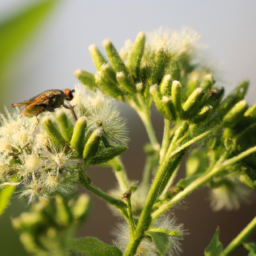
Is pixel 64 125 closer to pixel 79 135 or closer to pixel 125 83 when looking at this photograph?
pixel 79 135

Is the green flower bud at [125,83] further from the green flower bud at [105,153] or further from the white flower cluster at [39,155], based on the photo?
the green flower bud at [105,153]

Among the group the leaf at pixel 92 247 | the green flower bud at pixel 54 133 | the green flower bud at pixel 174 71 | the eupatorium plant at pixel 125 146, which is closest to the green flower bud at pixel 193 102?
the eupatorium plant at pixel 125 146

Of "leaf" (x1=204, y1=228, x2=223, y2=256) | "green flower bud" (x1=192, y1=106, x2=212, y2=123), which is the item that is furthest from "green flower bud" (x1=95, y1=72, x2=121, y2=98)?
"leaf" (x1=204, y1=228, x2=223, y2=256)

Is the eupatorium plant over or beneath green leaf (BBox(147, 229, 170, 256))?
over

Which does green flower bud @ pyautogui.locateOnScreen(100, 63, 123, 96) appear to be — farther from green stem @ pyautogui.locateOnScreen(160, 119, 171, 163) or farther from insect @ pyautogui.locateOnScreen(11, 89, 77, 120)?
green stem @ pyautogui.locateOnScreen(160, 119, 171, 163)

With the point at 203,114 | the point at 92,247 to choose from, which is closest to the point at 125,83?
the point at 203,114

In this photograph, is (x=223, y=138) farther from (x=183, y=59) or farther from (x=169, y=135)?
(x=183, y=59)
